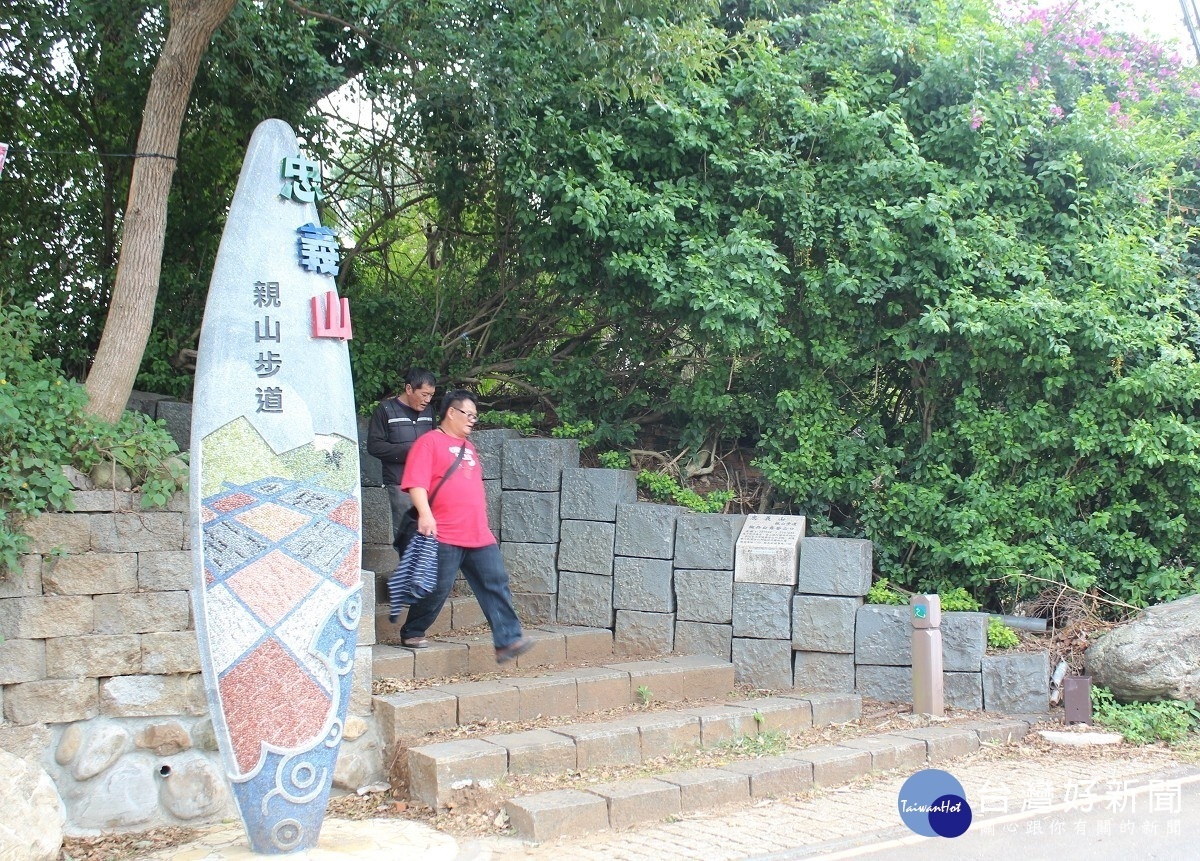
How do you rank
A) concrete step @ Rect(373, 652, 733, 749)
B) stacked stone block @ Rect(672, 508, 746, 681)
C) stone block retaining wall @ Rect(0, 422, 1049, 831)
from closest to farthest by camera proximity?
stone block retaining wall @ Rect(0, 422, 1049, 831)
concrete step @ Rect(373, 652, 733, 749)
stacked stone block @ Rect(672, 508, 746, 681)

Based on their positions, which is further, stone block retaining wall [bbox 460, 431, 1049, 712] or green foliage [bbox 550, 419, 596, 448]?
green foliage [bbox 550, 419, 596, 448]

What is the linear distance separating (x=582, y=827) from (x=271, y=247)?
9.84 ft

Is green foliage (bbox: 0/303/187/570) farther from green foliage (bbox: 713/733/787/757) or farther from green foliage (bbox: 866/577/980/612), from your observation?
green foliage (bbox: 866/577/980/612)

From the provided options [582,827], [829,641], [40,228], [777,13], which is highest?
[777,13]

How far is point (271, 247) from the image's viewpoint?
15.2ft

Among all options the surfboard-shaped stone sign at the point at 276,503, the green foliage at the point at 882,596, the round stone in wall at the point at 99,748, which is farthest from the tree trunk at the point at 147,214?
the green foliage at the point at 882,596

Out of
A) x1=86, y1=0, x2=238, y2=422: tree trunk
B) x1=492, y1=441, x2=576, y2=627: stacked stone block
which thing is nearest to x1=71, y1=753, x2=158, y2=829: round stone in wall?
x1=86, y1=0, x2=238, y2=422: tree trunk

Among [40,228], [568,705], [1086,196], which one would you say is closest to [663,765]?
[568,705]

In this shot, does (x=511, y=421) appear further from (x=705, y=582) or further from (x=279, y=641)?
(x=279, y=641)

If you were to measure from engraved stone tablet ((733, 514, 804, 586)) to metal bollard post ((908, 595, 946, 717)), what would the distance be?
0.83 meters

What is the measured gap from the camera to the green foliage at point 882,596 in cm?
659

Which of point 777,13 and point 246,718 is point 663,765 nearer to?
point 246,718

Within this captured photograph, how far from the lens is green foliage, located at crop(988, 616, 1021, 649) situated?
648 centimetres

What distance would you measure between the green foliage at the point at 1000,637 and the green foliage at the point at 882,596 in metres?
0.56
